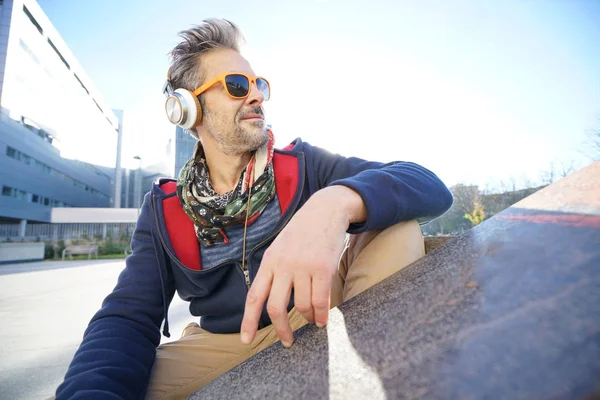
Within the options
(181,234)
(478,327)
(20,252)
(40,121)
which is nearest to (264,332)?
(181,234)

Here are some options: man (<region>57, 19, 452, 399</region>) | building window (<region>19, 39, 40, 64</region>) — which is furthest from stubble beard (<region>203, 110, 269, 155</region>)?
building window (<region>19, 39, 40, 64</region>)

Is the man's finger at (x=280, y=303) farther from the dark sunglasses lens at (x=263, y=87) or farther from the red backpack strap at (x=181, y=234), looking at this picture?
the dark sunglasses lens at (x=263, y=87)

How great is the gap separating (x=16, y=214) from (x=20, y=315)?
3638 cm

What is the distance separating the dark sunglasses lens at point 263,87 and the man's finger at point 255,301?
6.06 ft

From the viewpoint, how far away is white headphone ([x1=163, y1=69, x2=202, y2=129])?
2.21 metres

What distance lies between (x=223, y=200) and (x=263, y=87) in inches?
43.2

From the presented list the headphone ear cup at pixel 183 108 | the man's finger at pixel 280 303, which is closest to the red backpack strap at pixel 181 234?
the headphone ear cup at pixel 183 108

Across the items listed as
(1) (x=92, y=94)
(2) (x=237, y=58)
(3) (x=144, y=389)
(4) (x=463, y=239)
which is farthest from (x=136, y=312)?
(1) (x=92, y=94)

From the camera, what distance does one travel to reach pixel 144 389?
1239 mm

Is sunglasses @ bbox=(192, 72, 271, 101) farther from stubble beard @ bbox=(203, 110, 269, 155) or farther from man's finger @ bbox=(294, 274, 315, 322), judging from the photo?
man's finger @ bbox=(294, 274, 315, 322)

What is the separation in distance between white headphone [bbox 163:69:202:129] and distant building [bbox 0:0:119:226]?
117 ft

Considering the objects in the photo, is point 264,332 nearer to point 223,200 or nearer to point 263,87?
point 223,200

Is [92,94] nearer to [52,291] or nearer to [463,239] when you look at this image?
[52,291]

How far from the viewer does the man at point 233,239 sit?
2.87 ft
